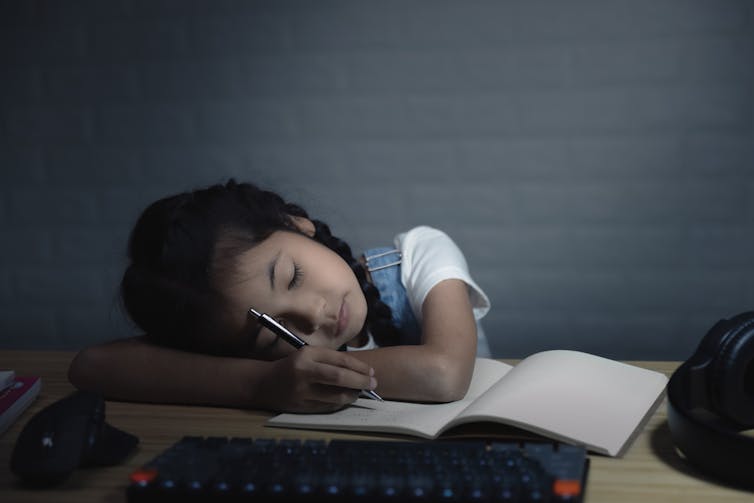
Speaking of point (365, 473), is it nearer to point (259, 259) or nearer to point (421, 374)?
point (421, 374)

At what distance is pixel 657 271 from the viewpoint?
6.68ft

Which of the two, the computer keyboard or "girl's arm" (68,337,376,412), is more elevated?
the computer keyboard

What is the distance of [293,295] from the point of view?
1.03m

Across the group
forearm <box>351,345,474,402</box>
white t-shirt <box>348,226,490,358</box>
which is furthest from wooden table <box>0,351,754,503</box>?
white t-shirt <box>348,226,490,358</box>

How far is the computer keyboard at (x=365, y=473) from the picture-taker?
1.92 feet

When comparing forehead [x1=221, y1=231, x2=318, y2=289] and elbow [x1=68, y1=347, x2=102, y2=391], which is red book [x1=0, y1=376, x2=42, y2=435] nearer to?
elbow [x1=68, y1=347, x2=102, y2=391]

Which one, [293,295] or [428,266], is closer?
[293,295]

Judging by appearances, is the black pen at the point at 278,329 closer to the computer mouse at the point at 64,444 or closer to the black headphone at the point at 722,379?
the computer mouse at the point at 64,444

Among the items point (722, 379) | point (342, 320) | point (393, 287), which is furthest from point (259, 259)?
point (722, 379)

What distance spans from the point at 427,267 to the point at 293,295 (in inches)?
11.4

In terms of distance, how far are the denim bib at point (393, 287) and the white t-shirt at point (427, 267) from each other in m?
0.02

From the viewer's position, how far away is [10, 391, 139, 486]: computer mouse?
66 cm

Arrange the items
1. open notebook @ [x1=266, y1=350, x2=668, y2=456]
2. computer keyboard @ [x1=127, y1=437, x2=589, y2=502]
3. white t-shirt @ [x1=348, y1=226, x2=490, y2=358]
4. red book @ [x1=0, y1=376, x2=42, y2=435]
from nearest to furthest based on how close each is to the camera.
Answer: computer keyboard @ [x1=127, y1=437, x2=589, y2=502] → open notebook @ [x1=266, y1=350, x2=668, y2=456] → red book @ [x1=0, y1=376, x2=42, y2=435] → white t-shirt @ [x1=348, y1=226, x2=490, y2=358]

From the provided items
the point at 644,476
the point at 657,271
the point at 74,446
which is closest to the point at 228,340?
the point at 74,446
